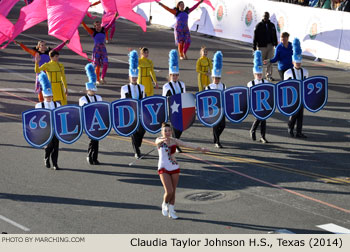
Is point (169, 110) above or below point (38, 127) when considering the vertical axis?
above

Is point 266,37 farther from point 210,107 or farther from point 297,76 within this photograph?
point 210,107

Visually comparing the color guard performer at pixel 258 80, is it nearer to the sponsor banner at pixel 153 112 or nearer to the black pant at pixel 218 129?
the black pant at pixel 218 129

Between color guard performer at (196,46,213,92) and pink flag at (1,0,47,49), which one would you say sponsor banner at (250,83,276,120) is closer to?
color guard performer at (196,46,213,92)

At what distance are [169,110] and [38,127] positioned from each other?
123 inches

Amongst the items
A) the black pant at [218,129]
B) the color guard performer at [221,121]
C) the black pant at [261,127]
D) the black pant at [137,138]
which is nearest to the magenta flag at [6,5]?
the black pant at [137,138]

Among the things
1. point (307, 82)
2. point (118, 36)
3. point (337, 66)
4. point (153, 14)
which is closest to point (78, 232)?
point (307, 82)

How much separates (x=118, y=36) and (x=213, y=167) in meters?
18.4

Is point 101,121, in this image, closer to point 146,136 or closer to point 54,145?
point 54,145

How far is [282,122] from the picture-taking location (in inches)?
779

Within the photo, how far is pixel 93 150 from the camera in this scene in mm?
15992

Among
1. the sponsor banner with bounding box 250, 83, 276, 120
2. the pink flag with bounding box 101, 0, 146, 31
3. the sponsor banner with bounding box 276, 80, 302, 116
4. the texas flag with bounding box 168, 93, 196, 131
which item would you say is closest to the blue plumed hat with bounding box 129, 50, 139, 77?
the texas flag with bounding box 168, 93, 196, 131

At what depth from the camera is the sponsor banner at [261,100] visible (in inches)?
687

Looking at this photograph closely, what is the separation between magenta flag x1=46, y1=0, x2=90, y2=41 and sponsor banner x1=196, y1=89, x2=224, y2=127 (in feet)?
11.3

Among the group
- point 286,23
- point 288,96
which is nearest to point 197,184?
point 288,96
